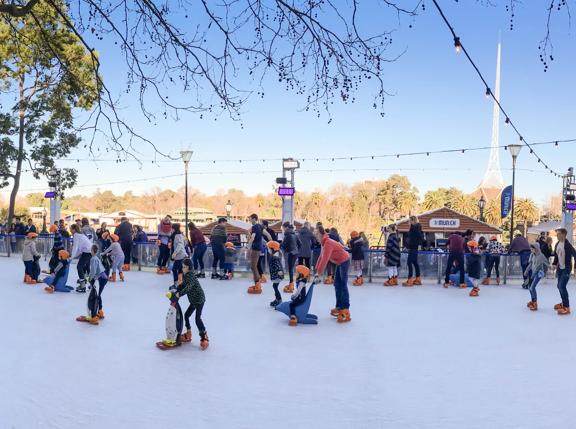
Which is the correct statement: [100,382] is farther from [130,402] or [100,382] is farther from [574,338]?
[574,338]

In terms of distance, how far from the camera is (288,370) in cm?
602

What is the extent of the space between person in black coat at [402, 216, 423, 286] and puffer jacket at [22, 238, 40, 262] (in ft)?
30.7

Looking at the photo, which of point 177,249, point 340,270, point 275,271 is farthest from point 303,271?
point 177,249

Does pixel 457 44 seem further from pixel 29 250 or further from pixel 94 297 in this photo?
pixel 29 250

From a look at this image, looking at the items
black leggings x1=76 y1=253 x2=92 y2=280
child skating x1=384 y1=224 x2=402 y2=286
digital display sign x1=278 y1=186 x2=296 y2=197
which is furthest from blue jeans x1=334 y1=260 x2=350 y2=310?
digital display sign x1=278 y1=186 x2=296 y2=197

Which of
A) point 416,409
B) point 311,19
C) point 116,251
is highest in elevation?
point 311,19

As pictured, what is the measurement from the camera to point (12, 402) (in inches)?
190

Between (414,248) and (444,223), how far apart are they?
17.8 m

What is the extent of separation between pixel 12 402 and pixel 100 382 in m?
0.87

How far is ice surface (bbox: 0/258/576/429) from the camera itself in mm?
4641

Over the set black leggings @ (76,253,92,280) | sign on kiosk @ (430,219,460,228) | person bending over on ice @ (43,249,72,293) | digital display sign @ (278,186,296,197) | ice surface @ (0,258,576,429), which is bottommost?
ice surface @ (0,258,576,429)

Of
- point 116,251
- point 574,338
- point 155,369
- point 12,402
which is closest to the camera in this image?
point 12,402

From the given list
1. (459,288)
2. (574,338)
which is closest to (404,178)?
(459,288)

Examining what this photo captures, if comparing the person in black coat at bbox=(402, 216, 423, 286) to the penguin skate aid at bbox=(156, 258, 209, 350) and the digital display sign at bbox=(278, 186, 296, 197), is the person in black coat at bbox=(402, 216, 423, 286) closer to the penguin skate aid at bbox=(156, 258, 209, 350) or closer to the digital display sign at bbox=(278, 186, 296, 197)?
the digital display sign at bbox=(278, 186, 296, 197)
